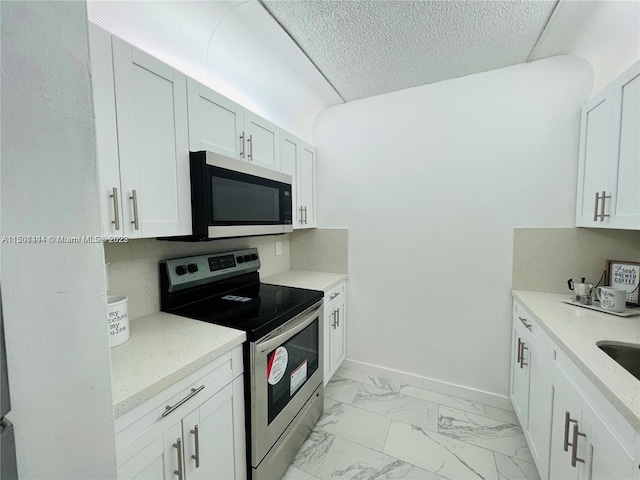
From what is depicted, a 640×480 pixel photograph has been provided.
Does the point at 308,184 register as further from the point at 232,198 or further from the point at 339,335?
the point at 339,335

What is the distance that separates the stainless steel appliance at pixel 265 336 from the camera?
4.01ft

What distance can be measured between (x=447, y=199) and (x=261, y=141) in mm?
1480

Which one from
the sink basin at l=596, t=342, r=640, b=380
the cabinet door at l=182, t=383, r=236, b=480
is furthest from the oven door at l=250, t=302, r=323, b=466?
the sink basin at l=596, t=342, r=640, b=380

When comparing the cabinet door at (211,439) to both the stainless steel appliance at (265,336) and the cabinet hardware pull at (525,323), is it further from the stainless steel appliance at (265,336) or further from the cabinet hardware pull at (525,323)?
the cabinet hardware pull at (525,323)

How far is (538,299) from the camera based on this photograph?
169cm

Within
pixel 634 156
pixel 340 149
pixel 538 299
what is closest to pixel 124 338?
pixel 340 149

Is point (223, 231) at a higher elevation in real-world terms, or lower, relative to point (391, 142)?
lower

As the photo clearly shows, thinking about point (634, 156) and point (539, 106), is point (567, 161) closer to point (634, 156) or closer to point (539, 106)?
point (539, 106)

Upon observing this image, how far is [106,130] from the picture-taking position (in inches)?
38.3

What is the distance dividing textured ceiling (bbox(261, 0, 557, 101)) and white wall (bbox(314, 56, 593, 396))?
0.77 feet

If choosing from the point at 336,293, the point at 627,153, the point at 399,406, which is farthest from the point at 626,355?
the point at 336,293

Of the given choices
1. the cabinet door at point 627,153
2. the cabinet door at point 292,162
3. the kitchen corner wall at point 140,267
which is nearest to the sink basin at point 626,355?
the cabinet door at point 627,153

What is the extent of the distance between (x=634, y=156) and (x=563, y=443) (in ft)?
4.41

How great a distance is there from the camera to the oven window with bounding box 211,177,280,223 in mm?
1366
